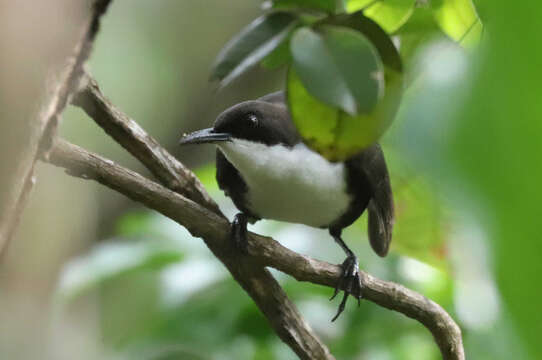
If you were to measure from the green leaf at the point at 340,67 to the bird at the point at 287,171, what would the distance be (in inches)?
49.9

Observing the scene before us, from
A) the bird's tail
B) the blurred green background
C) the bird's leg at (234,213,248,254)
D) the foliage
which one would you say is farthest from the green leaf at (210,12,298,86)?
the bird's tail

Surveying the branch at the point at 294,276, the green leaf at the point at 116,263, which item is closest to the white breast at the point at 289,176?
the branch at the point at 294,276

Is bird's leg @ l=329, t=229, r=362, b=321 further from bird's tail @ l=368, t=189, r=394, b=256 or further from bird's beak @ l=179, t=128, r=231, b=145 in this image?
bird's beak @ l=179, t=128, r=231, b=145

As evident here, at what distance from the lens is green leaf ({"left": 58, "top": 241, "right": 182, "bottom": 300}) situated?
7.68ft

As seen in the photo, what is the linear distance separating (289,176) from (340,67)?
1.35 meters

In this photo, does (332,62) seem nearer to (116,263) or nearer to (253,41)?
(253,41)

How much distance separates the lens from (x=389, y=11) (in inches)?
34.6

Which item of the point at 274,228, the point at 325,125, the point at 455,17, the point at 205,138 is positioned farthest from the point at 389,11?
the point at 274,228

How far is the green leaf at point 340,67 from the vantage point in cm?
63

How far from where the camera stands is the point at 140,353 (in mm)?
2246

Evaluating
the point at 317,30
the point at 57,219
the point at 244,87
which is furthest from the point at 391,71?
the point at 57,219

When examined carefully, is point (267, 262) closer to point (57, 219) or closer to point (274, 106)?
point (274, 106)

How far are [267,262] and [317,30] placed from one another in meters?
1.02

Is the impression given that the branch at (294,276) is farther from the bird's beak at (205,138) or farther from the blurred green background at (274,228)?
the bird's beak at (205,138)
